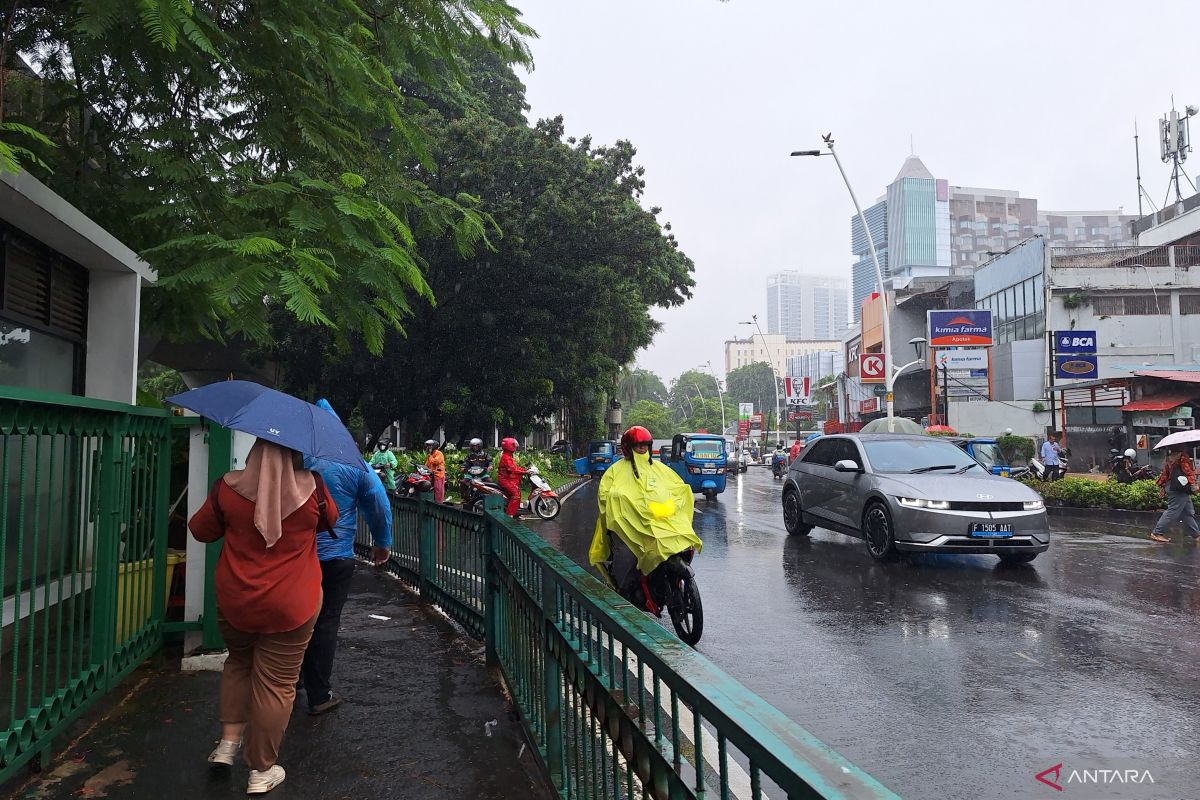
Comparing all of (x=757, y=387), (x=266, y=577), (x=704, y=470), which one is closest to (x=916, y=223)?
(x=757, y=387)

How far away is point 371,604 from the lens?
7684 mm

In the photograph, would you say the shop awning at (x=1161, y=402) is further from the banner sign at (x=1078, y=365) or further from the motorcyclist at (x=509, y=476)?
the motorcyclist at (x=509, y=476)

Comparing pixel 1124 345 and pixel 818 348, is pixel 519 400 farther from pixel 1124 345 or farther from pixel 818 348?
pixel 818 348

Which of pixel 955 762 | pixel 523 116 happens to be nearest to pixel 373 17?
pixel 955 762

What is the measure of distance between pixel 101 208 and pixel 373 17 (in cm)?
303

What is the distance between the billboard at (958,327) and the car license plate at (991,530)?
27.8 m

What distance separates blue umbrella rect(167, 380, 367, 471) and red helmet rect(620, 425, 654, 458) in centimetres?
268

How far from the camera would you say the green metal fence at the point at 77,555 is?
3.29m

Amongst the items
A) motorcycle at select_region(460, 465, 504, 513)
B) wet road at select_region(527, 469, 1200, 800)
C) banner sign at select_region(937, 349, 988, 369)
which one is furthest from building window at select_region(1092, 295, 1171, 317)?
motorcycle at select_region(460, 465, 504, 513)

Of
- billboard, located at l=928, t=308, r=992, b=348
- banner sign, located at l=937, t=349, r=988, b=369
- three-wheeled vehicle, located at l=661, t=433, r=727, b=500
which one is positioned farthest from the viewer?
banner sign, located at l=937, t=349, r=988, b=369

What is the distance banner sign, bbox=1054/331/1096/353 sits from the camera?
32469mm

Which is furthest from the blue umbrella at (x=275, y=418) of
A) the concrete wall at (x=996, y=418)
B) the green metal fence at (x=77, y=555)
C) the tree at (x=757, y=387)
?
the tree at (x=757, y=387)

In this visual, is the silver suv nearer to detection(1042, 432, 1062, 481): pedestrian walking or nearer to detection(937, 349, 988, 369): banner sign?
detection(1042, 432, 1062, 481): pedestrian walking

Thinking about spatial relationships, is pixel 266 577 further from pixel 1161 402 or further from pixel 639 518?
pixel 1161 402
